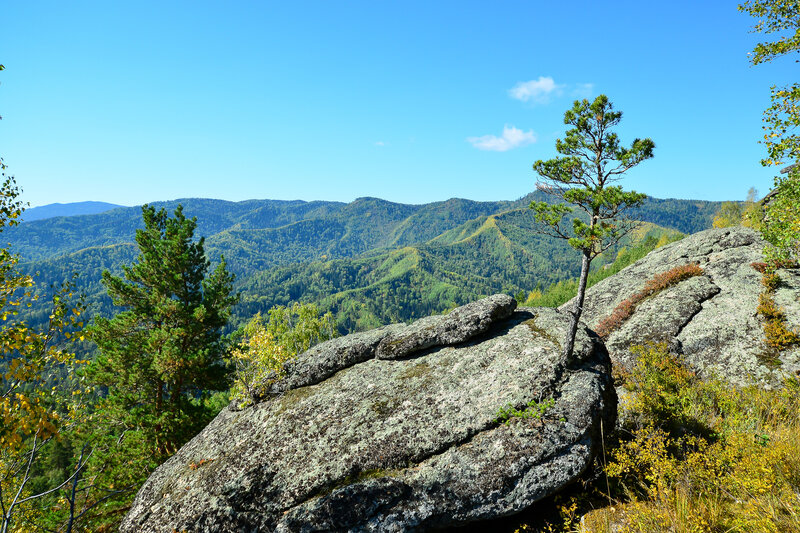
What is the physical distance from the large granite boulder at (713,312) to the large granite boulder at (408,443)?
1152 centimetres

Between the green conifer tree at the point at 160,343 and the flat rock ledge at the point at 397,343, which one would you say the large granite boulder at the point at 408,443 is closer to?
the flat rock ledge at the point at 397,343

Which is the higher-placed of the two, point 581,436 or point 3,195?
point 3,195

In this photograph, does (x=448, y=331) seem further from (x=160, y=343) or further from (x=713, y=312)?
(x=713, y=312)

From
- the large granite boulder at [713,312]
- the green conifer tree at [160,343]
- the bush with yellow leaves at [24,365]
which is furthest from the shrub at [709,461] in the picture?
the green conifer tree at [160,343]

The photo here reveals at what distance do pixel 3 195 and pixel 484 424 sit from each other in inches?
571

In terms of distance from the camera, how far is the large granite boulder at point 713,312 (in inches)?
786

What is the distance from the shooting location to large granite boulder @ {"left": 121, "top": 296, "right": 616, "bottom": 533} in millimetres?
10727

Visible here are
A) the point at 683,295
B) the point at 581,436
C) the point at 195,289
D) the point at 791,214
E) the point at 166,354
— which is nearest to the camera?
the point at 581,436

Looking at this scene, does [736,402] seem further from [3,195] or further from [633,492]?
[3,195]

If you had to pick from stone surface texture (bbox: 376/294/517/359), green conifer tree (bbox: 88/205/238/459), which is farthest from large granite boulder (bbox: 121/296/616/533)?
green conifer tree (bbox: 88/205/238/459)

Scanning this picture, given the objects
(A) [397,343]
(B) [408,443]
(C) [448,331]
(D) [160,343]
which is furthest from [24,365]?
(D) [160,343]

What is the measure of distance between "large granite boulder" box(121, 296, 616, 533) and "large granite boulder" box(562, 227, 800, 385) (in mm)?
11524

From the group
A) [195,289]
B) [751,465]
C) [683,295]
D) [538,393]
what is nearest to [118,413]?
[195,289]

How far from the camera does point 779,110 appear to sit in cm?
1188
